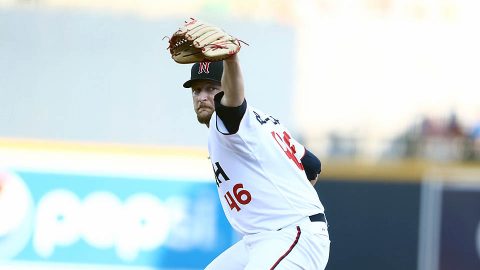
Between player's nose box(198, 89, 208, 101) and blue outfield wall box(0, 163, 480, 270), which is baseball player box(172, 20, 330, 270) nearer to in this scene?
player's nose box(198, 89, 208, 101)

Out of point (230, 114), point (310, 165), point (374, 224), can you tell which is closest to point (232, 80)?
point (230, 114)

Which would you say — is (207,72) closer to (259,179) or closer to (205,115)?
(205,115)

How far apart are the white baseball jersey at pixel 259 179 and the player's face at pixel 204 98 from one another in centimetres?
16

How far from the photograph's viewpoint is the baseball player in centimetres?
451

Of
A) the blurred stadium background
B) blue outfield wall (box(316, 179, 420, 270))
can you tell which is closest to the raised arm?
the blurred stadium background

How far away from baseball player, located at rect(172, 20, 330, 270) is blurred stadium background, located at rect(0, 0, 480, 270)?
521 cm

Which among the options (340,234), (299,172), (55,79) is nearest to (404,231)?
(340,234)

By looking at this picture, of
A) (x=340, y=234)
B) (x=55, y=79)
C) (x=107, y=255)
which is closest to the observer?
(x=107, y=255)

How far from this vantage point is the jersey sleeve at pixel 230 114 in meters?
4.39

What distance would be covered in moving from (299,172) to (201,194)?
5353mm

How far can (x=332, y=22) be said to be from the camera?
41.5 ft

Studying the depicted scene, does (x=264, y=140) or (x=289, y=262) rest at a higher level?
(x=264, y=140)

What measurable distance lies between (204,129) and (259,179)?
21.5ft

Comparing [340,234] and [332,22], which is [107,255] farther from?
[332,22]
